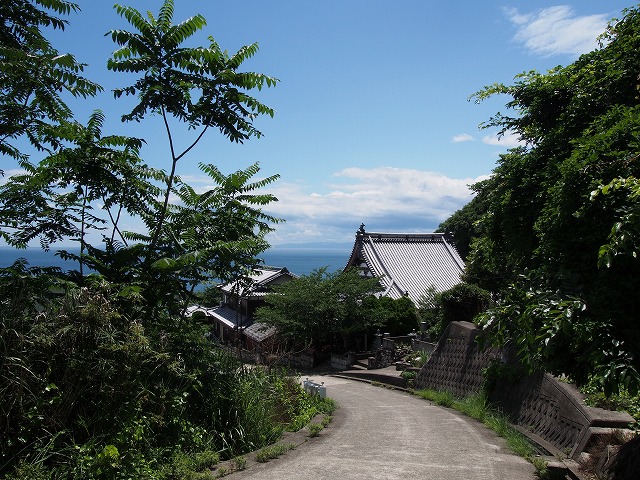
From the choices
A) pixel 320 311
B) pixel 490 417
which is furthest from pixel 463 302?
pixel 320 311

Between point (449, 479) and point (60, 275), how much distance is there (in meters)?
5.65

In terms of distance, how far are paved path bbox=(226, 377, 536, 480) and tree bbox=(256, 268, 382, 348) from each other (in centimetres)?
1842

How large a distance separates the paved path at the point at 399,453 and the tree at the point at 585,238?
1829 mm

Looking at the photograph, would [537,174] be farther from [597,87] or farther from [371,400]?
[371,400]

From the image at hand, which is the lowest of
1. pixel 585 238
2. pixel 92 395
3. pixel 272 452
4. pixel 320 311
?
pixel 272 452

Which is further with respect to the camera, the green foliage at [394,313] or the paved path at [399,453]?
the green foliage at [394,313]

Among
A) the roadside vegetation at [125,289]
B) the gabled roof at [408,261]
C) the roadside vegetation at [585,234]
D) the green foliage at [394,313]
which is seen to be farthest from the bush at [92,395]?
the gabled roof at [408,261]

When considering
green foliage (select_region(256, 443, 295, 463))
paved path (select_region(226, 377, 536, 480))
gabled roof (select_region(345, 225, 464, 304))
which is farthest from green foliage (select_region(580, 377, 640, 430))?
gabled roof (select_region(345, 225, 464, 304))

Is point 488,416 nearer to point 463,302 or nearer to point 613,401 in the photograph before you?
point 613,401

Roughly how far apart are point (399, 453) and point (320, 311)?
2239cm

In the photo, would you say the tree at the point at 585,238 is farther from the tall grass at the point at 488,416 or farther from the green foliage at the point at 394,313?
the green foliage at the point at 394,313

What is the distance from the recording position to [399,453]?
7.69 metres

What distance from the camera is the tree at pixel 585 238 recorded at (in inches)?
196

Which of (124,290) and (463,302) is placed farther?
(463,302)
